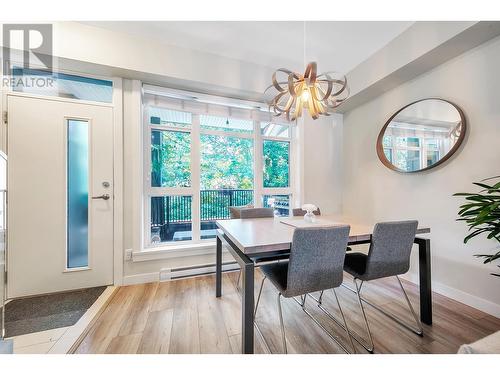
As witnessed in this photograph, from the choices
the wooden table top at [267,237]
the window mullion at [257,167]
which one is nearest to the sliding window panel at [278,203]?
the window mullion at [257,167]

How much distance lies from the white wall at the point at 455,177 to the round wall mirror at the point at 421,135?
0.08 meters

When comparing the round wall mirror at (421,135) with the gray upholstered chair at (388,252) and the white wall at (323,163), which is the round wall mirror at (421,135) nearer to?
the white wall at (323,163)

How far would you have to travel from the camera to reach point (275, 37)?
7.07 ft

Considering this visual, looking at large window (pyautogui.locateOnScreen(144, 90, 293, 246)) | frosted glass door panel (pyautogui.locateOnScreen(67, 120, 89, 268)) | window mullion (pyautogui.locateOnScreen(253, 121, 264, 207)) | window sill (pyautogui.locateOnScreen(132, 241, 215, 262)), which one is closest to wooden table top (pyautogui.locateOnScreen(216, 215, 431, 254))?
window sill (pyautogui.locateOnScreen(132, 241, 215, 262))

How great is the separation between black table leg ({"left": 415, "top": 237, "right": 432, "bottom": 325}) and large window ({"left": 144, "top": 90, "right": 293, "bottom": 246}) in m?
1.86

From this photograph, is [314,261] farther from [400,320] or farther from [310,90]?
[310,90]

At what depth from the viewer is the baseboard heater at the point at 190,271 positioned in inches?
93.4

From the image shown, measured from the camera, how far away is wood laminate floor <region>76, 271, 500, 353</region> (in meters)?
1.35

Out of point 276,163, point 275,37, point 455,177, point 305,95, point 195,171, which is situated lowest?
point 455,177

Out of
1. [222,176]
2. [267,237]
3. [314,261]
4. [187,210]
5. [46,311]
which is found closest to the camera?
[314,261]

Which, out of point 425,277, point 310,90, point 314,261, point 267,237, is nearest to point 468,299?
point 425,277

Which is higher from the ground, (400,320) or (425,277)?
(425,277)

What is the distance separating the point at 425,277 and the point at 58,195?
339cm
